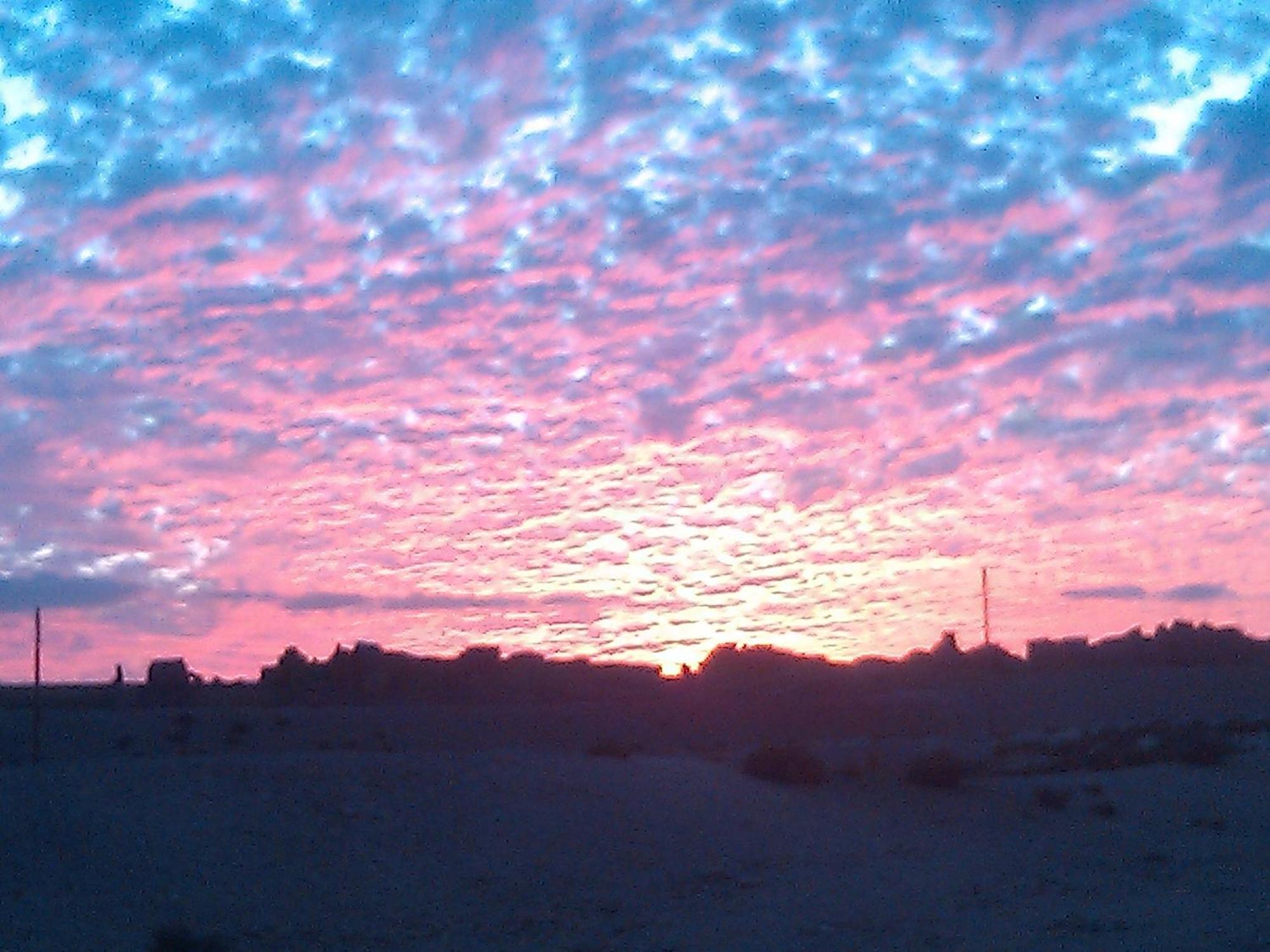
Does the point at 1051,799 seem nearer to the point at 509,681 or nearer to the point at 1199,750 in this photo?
the point at 1199,750

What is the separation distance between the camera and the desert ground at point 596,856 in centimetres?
2423

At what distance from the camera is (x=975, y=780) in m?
46.6

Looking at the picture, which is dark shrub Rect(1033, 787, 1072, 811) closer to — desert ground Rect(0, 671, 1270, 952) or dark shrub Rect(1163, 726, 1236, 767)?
desert ground Rect(0, 671, 1270, 952)

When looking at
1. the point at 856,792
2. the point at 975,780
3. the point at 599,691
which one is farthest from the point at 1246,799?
the point at 599,691

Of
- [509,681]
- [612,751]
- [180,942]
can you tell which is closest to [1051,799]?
[612,751]

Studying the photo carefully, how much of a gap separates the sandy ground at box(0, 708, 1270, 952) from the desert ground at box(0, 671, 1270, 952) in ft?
0.23

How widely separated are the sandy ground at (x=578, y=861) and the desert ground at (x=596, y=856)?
71 millimetres

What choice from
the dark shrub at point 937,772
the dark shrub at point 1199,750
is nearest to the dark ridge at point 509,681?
the dark shrub at point 1199,750

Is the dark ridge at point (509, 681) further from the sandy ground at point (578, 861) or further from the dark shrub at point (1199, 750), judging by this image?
the sandy ground at point (578, 861)

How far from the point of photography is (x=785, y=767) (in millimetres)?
41250

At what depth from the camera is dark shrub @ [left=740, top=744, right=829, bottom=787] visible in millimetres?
40719

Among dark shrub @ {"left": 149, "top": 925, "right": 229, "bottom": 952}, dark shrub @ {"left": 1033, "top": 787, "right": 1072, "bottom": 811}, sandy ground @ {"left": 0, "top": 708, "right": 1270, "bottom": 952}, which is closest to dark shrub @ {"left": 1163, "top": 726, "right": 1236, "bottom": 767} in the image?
dark shrub @ {"left": 1033, "top": 787, "right": 1072, "bottom": 811}

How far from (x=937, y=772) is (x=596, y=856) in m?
15.3

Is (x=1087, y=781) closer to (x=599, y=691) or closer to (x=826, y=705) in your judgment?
(x=826, y=705)
